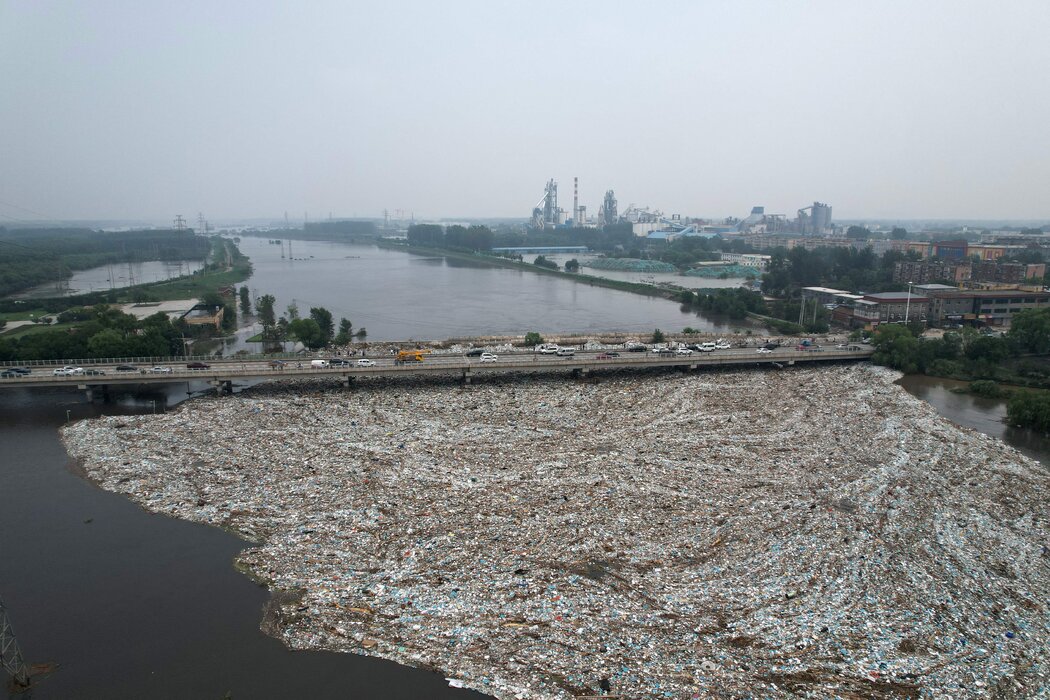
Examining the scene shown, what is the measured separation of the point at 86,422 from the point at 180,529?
6.22 meters

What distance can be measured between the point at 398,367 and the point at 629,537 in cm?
882

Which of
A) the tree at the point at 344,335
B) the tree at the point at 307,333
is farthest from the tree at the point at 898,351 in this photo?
the tree at the point at 307,333

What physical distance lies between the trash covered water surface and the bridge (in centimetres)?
161

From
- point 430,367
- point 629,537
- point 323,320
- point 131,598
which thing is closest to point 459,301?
point 323,320

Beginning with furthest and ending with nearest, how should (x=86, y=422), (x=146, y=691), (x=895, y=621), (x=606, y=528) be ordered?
(x=86, y=422) → (x=606, y=528) → (x=895, y=621) → (x=146, y=691)

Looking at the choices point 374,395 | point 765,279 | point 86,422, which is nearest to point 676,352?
point 374,395

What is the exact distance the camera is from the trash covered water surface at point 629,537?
568cm

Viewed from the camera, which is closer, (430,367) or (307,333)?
(430,367)

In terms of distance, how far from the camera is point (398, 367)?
15.1 meters

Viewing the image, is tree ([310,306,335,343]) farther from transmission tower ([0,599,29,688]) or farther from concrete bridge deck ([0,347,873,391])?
transmission tower ([0,599,29,688])

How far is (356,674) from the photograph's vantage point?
5.77m

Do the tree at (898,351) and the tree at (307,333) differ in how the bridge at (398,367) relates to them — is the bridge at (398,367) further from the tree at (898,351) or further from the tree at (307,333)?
the tree at (307,333)

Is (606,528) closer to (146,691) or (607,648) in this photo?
(607,648)

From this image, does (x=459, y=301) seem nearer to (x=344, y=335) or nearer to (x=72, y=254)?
(x=344, y=335)
